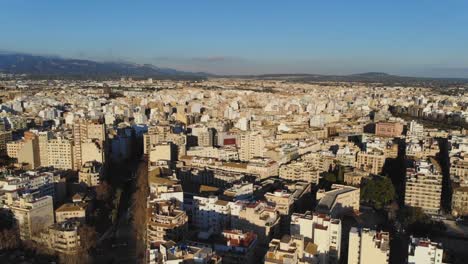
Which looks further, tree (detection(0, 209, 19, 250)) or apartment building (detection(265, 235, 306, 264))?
tree (detection(0, 209, 19, 250))

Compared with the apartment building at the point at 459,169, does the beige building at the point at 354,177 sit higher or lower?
lower

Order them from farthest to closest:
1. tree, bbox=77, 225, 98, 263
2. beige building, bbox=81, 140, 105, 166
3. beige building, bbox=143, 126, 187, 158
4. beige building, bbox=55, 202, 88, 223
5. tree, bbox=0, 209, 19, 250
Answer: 1. beige building, bbox=143, 126, 187, 158
2. beige building, bbox=81, 140, 105, 166
3. beige building, bbox=55, 202, 88, 223
4. tree, bbox=0, 209, 19, 250
5. tree, bbox=77, 225, 98, 263

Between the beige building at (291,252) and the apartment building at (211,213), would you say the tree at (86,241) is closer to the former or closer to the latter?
the apartment building at (211,213)

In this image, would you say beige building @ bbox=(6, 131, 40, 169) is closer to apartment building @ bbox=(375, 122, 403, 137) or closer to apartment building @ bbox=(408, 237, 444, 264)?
apartment building @ bbox=(408, 237, 444, 264)

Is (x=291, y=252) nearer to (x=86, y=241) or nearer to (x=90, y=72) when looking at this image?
(x=86, y=241)

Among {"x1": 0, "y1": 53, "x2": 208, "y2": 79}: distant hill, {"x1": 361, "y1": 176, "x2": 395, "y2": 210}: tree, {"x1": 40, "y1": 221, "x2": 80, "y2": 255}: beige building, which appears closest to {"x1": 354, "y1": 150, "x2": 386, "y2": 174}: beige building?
{"x1": 361, "y1": 176, "x2": 395, "y2": 210}: tree

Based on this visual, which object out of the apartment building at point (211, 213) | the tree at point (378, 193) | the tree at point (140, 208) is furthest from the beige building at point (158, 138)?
the tree at point (378, 193)
